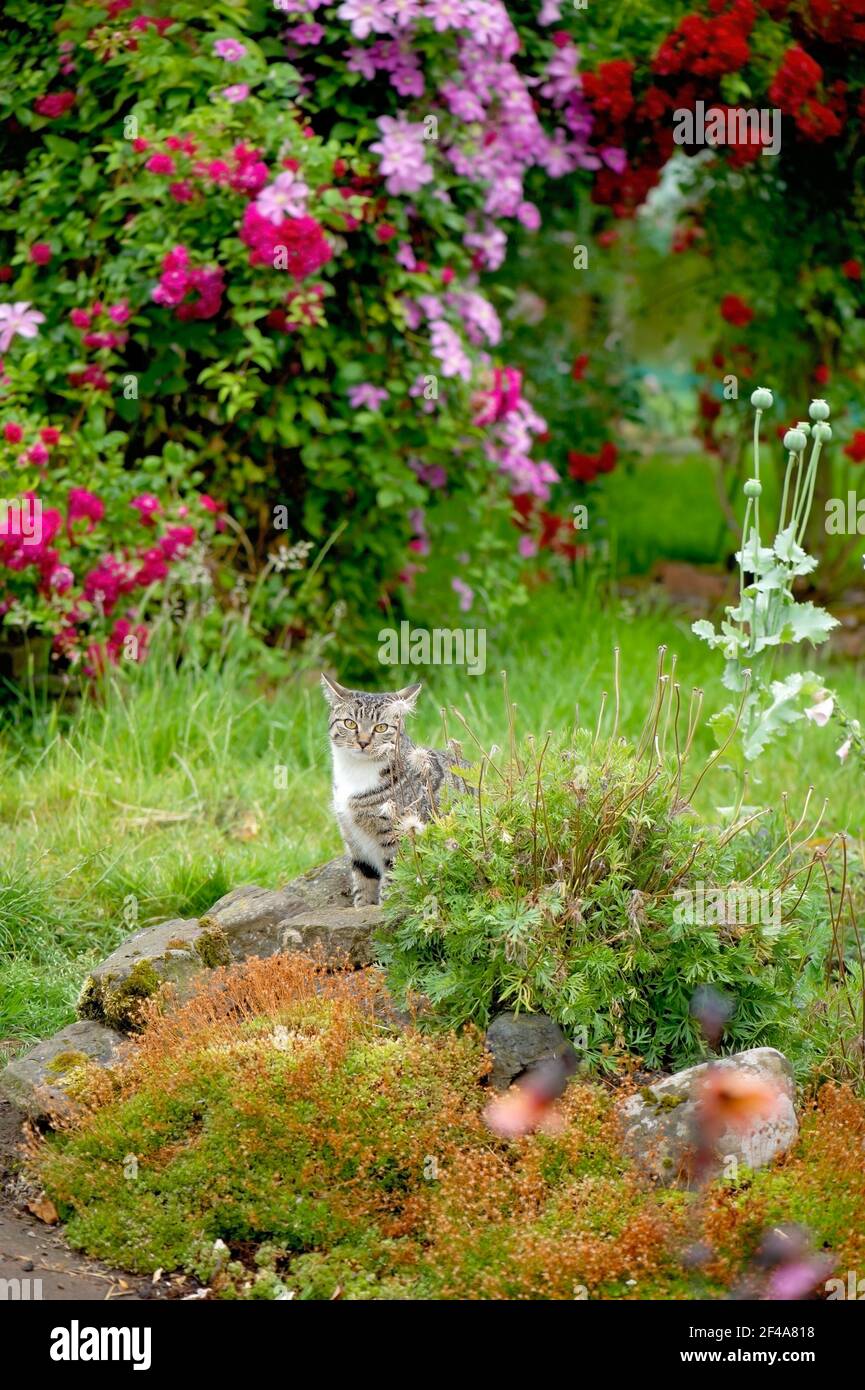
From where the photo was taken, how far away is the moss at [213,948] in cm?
481

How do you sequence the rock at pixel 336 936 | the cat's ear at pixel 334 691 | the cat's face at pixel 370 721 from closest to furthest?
1. the rock at pixel 336 936
2. the cat's face at pixel 370 721
3. the cat's ear at pixel 334 691

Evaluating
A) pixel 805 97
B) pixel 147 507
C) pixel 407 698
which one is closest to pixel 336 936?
pixel 407 698

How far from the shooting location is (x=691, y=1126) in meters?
3.98

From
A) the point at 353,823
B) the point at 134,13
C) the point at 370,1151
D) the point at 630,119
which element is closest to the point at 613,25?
the point at 630,119

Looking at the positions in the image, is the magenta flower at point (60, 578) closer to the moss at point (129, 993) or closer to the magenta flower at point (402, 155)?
the magenta flower at point (402, 155)

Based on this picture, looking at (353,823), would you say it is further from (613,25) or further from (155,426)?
(613,25)

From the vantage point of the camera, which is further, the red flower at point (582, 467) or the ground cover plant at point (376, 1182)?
the red flower at point (582, 467)

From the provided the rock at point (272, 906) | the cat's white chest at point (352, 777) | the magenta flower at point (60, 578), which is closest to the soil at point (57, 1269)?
the rock at point (272, 906)

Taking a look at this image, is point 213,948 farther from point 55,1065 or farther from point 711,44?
point 711,44

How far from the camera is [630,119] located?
326 inches

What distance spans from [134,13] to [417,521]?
2486 millimetres

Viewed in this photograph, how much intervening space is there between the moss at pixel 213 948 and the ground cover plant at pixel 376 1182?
18.2 inches

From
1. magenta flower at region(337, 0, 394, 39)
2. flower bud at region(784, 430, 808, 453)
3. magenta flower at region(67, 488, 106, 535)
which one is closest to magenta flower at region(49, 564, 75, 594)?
magenta flower at region(67, 488, 106, 535)

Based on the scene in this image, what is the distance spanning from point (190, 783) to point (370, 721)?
1.49 meters
